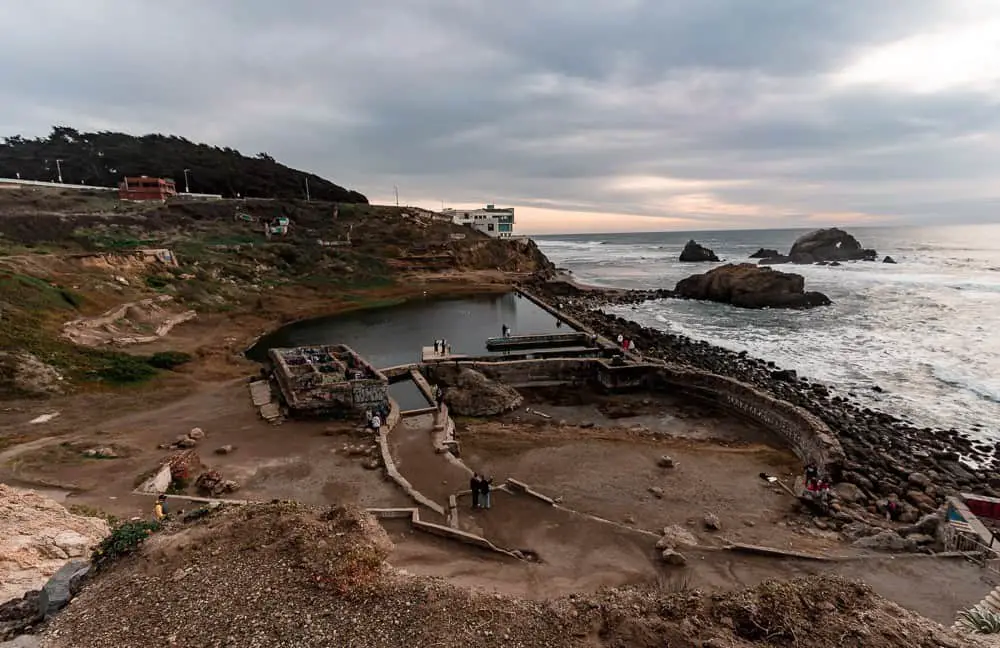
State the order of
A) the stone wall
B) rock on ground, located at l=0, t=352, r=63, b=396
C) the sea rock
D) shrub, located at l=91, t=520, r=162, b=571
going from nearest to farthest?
shrub, located at l=91, t=520, r=162, b=571, the sea rock, the stone wall, rock on ground, located at l=0, t=352, r=63, b=396

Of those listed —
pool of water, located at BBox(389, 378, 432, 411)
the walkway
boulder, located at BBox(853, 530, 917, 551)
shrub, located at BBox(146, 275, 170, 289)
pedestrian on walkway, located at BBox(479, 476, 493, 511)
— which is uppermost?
shrub, located at BBox(146, 275, 170, 289)

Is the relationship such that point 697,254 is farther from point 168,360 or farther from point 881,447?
point 168,360

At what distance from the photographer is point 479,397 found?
22.5m

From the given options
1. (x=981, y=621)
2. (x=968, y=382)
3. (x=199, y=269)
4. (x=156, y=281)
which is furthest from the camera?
(x=199, y=269)

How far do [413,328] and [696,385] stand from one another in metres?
24.4

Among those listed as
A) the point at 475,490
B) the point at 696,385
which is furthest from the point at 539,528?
the point at 696,385

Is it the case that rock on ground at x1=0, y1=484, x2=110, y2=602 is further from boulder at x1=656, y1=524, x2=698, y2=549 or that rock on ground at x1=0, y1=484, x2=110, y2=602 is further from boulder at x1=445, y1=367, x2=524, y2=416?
boulder at x1=445, y1=367, x2=524, y2=416

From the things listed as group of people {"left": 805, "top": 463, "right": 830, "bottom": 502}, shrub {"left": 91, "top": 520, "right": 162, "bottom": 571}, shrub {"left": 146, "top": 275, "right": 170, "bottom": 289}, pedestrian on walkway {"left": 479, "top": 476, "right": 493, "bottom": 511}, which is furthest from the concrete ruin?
shrub {"left": 146, "top": 275, "right": 170, "bottom": 289}

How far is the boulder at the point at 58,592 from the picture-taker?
680cm

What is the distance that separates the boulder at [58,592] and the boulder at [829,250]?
113553 mm

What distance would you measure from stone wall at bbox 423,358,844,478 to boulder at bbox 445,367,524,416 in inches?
89.5

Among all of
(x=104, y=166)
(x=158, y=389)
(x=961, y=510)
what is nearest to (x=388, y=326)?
(x=158, y=389)

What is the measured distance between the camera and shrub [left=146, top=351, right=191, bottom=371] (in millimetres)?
24914

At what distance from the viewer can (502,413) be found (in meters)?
22.4
